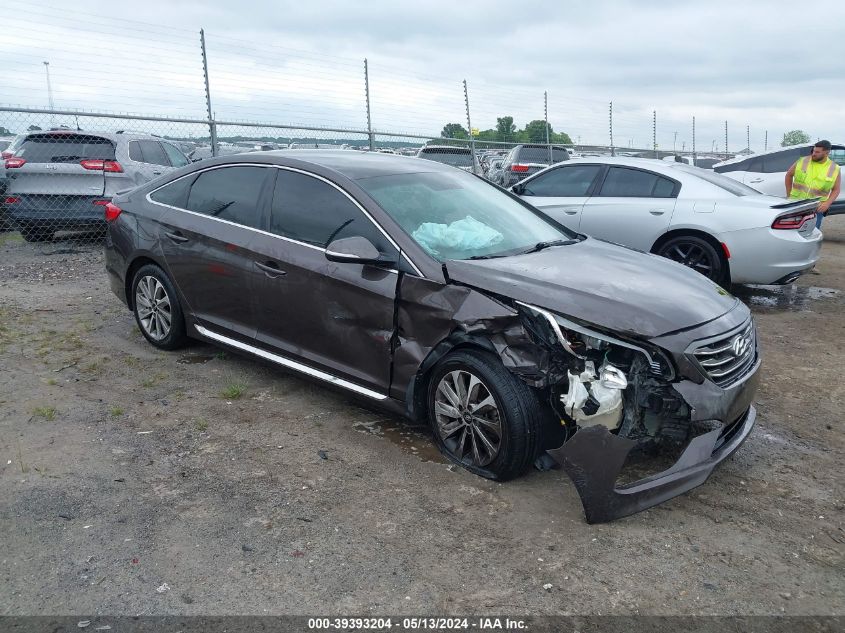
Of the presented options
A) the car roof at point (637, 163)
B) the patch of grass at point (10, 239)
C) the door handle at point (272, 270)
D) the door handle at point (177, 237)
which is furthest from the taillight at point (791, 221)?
the patch of grass at point (10, 239)

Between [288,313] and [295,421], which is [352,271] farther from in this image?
[295,421]

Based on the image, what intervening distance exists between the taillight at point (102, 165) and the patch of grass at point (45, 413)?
19.9 ft

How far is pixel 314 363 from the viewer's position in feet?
14.3

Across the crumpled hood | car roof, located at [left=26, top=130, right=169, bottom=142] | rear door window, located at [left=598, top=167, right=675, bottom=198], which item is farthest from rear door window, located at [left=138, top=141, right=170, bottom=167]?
the crumpled hood

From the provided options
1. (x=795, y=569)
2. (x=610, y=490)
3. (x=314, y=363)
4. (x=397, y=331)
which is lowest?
(x=795, y=569)

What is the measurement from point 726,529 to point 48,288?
714 centimetres

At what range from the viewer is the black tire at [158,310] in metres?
5.30

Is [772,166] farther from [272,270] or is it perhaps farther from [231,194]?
[272,270]

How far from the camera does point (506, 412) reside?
11.4ft

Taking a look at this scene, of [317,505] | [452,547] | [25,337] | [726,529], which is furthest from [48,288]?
[726,529]

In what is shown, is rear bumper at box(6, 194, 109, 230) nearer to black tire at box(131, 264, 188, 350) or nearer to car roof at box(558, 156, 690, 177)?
black tire at box(131, 264, 188, 350)

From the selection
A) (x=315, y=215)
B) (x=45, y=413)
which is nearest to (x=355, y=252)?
(x=315, y=215)

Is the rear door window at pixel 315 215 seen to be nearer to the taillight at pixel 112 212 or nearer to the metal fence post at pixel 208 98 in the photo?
the taillight at pixel 112 212

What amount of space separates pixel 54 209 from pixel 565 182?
22.0ft
